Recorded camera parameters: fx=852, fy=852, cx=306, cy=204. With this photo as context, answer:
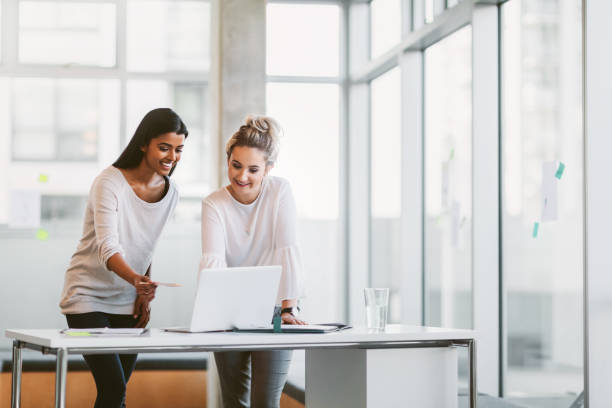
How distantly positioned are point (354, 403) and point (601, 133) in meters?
1.29

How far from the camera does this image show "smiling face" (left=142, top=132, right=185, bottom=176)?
275cm

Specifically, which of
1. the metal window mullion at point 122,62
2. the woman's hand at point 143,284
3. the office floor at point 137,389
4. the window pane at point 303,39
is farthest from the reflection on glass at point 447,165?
the metal window mullion at point 122,62

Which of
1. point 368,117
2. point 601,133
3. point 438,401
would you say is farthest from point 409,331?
point 368,117

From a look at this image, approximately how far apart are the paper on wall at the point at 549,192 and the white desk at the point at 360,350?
0.94 metres

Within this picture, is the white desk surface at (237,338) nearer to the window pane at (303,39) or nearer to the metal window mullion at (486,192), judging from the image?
the metal window mullion at (486,192)

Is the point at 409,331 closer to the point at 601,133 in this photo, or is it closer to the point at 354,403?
the point at 354,403

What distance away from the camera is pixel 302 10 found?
5.80 meters

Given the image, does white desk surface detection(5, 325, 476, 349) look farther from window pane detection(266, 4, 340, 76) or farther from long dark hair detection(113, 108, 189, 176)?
window pane detection(266, 4, 340, 76)

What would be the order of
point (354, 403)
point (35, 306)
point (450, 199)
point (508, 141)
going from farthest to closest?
1. point (35, 306)
2. point (450, 199)
3. point (508, 141)
4. point (354, 403)

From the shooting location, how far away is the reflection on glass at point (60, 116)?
5754 millimetres

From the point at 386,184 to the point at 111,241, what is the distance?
9.86 ft

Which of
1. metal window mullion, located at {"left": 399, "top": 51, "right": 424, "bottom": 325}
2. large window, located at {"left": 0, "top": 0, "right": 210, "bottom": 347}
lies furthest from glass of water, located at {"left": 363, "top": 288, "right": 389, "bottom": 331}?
large window, located at {"left": 0, "top": 0, "right": 210, "bottom": 347}

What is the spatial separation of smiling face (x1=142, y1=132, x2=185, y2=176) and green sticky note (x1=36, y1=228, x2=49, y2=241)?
3137 millimetres

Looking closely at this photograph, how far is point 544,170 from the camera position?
10.9 ft
